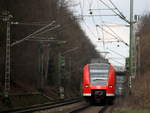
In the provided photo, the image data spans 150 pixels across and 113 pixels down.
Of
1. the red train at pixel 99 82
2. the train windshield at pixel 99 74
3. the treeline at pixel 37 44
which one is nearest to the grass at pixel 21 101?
the treeline at pixel 37 44

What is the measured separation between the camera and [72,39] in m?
65.8

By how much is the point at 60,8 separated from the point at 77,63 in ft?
57.8

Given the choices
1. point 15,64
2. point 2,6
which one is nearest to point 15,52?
point 15,64

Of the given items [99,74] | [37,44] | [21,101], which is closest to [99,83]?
[99,74]

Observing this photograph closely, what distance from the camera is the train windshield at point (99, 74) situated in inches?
1188

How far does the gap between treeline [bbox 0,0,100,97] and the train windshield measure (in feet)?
21.4

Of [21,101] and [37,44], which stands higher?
[37,44]

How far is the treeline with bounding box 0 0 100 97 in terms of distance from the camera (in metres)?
40.3

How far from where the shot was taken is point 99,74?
30.3 metres

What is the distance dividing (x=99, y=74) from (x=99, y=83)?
682mm

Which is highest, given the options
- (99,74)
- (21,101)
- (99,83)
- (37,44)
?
(37,44)

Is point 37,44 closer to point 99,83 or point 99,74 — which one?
point 99,74

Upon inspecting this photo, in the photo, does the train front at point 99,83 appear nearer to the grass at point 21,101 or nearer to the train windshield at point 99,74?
the train windshield at point 99,74

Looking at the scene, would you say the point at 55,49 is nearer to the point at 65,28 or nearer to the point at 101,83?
the point at 65,28
